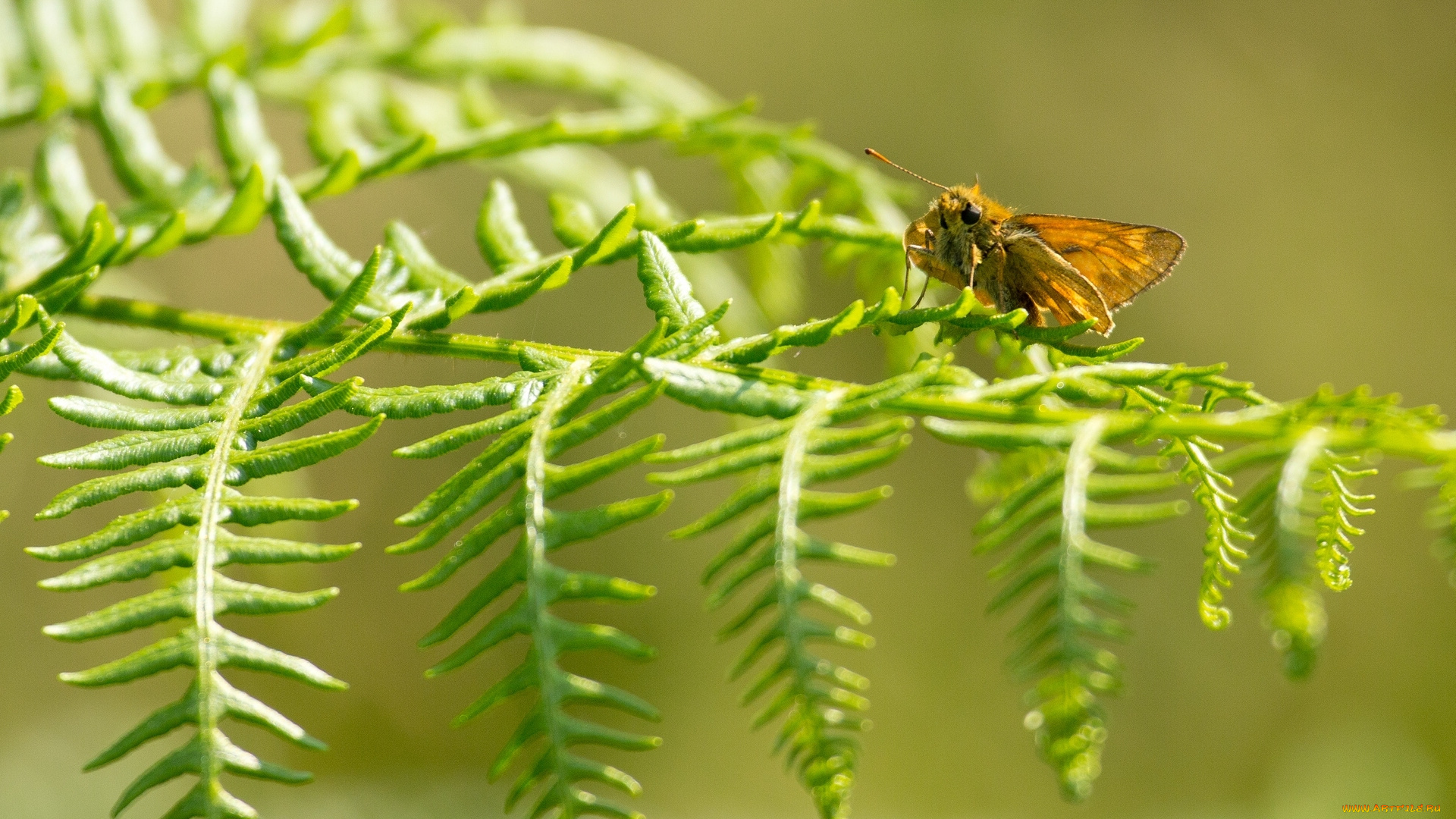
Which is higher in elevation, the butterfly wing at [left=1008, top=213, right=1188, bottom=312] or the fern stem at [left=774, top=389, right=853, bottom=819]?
the butterfly wing at [left=1008, top=213, right=1188, bottom=312]

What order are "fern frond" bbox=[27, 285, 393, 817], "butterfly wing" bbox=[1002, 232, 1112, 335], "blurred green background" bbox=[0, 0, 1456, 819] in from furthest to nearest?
"blurred green background" bbox=[0, 0, 1456, 819] → "butterfly wing" bbox=[1002, 232, 1112, 335] → "fern frond" bbox=[27, 285, 393, 817]

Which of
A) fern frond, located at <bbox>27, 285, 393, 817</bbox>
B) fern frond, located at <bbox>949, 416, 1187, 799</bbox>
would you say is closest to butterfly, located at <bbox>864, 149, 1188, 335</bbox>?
fern frond, located at <bbox>949, 416, 1187, 799</bbox>

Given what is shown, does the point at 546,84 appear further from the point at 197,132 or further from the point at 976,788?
the point at 197,132

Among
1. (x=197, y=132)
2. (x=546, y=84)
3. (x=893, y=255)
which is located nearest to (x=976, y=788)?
(x=893, y=255)

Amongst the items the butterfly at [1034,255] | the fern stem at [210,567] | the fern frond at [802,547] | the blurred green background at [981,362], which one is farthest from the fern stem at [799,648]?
the blurred green background at [981,362]

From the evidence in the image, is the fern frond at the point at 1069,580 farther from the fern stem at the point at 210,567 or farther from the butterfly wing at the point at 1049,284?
the fern stem at the point at 210,567

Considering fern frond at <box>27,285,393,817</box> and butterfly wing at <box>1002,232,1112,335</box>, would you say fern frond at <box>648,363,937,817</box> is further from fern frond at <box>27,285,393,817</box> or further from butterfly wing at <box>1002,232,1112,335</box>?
butterfly wing at <box>1002,232,1112,335</box>
